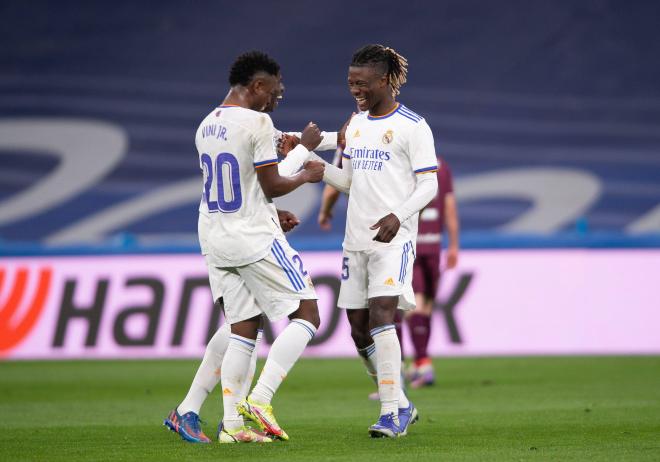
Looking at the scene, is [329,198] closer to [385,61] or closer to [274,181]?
[385,61]

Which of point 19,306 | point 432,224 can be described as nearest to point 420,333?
point 432,224

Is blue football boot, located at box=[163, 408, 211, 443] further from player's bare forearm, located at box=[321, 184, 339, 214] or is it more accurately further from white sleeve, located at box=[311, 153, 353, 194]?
player's bare forearm, located at box=[321, 184, 339, 214]

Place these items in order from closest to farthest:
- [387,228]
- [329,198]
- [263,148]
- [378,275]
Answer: [263,148]
[387,228]
[378,275]
[329,198]

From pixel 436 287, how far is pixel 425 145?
4.43 m

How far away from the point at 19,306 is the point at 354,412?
6.56 metres

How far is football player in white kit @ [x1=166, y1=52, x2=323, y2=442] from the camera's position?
20.9 feet

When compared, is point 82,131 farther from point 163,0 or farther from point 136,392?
point 136,392

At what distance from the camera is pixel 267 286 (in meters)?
6.46

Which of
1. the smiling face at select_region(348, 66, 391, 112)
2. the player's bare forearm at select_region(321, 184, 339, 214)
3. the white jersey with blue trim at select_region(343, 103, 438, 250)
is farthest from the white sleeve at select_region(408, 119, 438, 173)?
the player's bare forearm at select_region(321, 184, 339, 214)

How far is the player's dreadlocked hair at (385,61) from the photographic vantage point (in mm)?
7027

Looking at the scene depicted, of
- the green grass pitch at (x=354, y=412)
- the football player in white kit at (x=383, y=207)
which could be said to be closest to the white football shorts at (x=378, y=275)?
the football player in white kit at (x=383, y=207)

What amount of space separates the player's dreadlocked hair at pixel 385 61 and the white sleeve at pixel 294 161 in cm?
63

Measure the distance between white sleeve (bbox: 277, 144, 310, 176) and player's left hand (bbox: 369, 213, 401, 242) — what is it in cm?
56

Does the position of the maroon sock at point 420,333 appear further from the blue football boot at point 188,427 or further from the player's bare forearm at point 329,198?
the blue football boot at point 188,427
